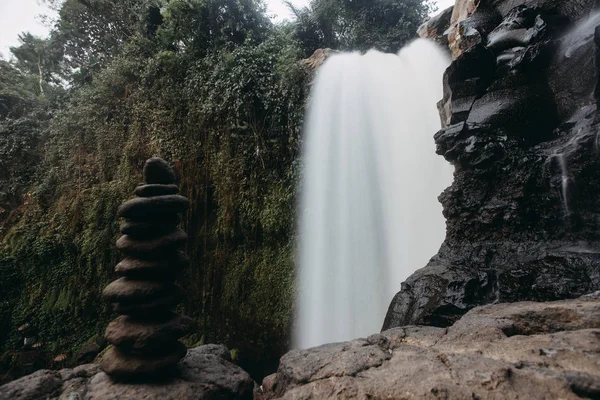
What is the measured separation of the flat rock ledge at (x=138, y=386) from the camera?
2271mm

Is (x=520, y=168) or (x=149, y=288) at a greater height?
(x=520, y=168)

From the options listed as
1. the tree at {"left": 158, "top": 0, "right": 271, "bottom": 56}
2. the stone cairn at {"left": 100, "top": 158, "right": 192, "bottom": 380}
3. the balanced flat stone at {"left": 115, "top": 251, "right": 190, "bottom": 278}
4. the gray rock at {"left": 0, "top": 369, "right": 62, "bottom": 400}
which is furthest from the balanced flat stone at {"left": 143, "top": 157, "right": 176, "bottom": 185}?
the tree at {"left": 158, "top": 0, "right": 271, "bottom": 56}

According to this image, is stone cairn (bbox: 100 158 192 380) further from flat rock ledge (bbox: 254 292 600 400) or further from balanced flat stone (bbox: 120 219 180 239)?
A: flat rock ledge (bbox: 254 292 600 400)

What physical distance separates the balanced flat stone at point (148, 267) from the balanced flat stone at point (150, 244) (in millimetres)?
74

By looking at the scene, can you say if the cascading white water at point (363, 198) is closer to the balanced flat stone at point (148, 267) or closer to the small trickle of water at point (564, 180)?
the small trickle of water at point (564, 180)

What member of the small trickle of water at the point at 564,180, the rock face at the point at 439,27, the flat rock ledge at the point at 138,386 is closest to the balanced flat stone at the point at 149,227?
the flat rock ledge at the point at 138,386

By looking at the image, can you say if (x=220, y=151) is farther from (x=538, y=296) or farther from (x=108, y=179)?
(x=538, y=296)

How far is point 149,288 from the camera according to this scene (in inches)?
98.7

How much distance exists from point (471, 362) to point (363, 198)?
644 cm

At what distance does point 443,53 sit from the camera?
30.9 feet

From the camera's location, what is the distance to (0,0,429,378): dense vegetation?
25.2 feet

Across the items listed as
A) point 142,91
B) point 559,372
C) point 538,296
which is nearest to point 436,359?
point 559,372

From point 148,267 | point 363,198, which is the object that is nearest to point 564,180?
point 363,198

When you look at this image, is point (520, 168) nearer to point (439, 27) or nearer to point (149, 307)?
point (149, 307)
